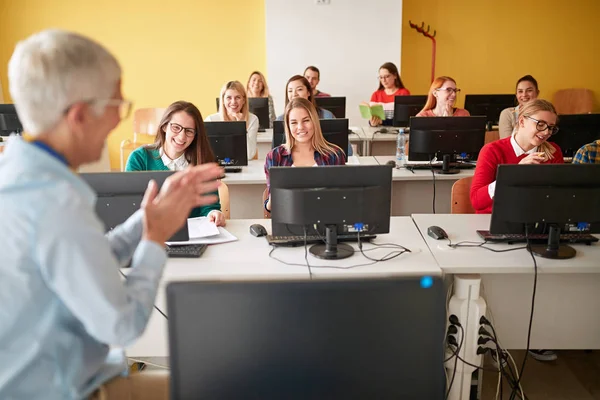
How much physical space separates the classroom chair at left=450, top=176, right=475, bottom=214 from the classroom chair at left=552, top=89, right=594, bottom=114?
472cm

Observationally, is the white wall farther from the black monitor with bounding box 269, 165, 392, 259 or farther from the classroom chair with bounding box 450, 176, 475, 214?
the black monitor with bounding box 269, 165, 392, 259

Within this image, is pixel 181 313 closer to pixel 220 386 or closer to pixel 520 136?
pixel 220 386

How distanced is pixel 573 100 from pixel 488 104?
1876mm

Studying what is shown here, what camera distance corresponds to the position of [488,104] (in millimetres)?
5781

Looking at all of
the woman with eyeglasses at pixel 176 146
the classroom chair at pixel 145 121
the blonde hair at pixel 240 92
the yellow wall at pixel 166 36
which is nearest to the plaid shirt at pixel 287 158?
the woman with eyeglasses at pixel 176 146

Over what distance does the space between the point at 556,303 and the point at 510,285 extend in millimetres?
213

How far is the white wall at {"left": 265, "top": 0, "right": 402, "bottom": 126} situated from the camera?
623cm

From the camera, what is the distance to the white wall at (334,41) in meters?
6.23

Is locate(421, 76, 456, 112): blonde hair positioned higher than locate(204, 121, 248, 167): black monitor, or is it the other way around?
locate(421, 76, 456, 112): blonde hair

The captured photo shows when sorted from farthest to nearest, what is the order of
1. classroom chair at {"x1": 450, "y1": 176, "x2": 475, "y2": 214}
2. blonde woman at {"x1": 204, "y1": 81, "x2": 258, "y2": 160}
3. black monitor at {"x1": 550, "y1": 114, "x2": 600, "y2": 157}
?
blonde woman at {"x1": 204, "y1": 81, "x2": 258, "y2": 160}
black monitor at {"x1": 550, "y1": 114, "x2": 600, "y2": 157}
classroom chair at {"x1": 450, "y1": 176, "x2": 475, "y2": 214}

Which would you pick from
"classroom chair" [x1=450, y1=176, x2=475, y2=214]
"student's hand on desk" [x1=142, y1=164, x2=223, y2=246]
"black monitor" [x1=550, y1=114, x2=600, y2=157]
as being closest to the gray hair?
"student's hand on desk" [x1=142, y1=164, x2=223, y2=246]

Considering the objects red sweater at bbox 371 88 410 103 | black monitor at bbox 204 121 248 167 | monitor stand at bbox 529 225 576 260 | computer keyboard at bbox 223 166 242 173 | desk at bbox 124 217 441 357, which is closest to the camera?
desk at bbox 124 217 441 357

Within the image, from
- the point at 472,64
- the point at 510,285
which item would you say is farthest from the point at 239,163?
the point at 472,64

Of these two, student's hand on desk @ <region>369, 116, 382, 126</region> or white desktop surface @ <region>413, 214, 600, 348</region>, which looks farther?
student's hand on desk @ <region>369, 116, 382, 126</region>
